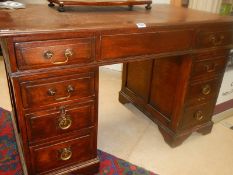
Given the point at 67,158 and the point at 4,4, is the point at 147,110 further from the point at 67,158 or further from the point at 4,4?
the point at 4,4

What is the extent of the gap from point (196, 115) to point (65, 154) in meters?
0.90

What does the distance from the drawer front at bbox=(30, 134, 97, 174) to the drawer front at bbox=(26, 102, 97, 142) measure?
7cm


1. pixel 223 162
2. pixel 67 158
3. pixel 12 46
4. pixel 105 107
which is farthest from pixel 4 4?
pixel 223 162

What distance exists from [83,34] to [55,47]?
0.40ft

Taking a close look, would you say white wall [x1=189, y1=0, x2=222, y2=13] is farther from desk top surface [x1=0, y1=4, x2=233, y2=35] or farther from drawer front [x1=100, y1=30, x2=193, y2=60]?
drawer front [x1=100, y1=30, x2=193, y2=60]

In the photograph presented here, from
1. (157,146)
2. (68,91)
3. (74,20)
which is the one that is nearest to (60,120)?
(68,91)

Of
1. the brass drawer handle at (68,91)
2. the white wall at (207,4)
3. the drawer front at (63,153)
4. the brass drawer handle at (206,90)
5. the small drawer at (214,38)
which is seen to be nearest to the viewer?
the brass drawer handle at (68,91)

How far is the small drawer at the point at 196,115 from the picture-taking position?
1.58 metres

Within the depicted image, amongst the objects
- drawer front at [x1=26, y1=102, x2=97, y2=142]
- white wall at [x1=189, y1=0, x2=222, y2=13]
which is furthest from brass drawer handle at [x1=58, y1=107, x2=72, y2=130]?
white wall at [x1=189, y1=0, x2=222, y2=13]

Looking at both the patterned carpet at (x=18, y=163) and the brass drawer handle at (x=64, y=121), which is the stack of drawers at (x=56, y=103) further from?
the patterned carpet at (x=18, y=163)

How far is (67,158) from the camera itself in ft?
4.11

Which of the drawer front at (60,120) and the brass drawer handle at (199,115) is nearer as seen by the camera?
the drawer front at (60,120)

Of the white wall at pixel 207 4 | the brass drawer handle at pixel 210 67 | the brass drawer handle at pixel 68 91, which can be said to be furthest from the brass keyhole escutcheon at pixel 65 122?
the white wall at pixel 207 4

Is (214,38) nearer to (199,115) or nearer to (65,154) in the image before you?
(199,115)
